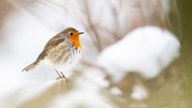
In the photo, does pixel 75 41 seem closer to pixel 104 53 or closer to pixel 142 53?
pixel 104 53

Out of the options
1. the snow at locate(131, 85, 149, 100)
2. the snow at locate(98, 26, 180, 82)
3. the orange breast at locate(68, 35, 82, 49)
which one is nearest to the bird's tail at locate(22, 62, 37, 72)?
the orange breast at locate(68, 35, 82, 49)

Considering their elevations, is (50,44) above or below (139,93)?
above

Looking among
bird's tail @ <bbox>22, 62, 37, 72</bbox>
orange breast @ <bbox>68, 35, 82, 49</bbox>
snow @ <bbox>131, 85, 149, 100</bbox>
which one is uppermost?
orange breast @ <bbox>68, 35, 82, 49</bbox>

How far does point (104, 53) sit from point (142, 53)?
0.18 m

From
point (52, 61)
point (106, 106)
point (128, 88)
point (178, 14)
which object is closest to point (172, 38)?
point (178, 14)

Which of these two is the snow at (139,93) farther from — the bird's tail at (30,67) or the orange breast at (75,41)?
the bird's tail at (30,67)

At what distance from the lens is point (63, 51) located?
1.59 m

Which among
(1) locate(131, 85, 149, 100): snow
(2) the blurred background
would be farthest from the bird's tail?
(1) locate(131, 85, 149, 100): snow

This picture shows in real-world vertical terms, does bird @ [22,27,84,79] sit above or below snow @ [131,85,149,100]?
above

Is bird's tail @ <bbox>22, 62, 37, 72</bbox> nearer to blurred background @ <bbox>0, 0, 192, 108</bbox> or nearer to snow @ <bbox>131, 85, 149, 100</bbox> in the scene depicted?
blurred background @ <bbox>0, 0, 192, 108</bbox>

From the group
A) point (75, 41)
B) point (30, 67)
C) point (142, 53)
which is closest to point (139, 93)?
point (142, 53)

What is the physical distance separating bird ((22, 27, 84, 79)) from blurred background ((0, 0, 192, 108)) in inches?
0.9

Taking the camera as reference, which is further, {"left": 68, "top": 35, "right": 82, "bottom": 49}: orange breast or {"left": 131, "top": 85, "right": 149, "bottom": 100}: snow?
{"left": 131, "top": 85, "right": 149, "bottom": 100}: snow

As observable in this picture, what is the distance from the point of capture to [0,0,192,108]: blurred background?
1.53 m
